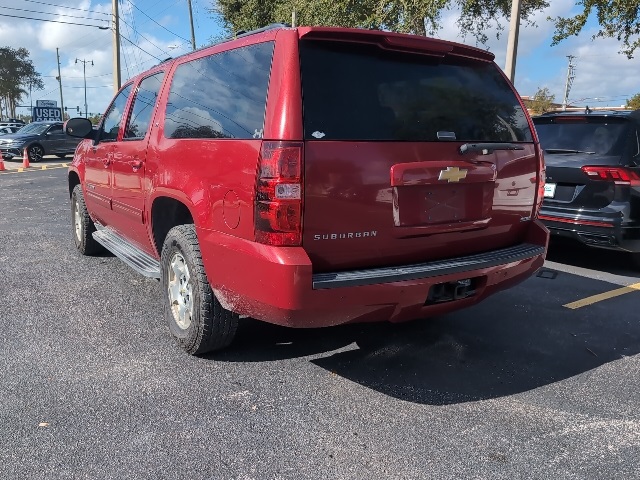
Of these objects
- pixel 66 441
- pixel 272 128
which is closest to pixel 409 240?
pixel 272 128

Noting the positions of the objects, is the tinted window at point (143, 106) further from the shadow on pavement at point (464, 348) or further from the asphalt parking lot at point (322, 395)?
the shadow on pavement at point (464, 348)

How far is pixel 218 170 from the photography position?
3027 mm

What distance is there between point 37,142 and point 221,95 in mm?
20929

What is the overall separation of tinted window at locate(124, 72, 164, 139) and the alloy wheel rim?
3.66ft

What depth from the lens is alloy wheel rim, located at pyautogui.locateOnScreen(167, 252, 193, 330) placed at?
3562mm

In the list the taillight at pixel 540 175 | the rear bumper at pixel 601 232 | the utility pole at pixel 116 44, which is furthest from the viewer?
the utility pole at pixel 116 44

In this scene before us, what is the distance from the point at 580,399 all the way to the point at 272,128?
2.32 m

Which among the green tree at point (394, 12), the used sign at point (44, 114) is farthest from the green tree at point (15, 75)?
the green tree at point (394, 12)

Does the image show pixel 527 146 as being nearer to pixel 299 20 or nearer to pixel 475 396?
pixel 475 396

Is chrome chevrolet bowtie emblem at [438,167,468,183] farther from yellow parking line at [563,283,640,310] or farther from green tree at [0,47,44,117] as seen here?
green tree at [0,47,44,117]

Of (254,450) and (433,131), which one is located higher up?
(433,131)

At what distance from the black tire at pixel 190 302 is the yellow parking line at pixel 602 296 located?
123 inches

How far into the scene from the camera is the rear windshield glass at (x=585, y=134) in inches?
222

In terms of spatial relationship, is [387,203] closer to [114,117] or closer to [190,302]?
[190,302]
